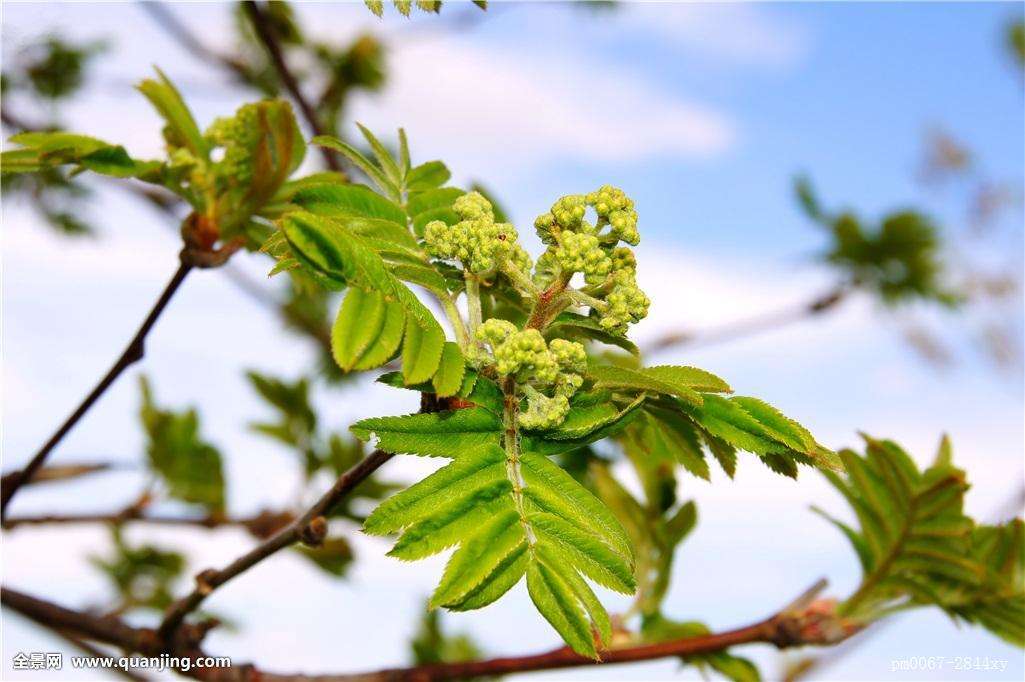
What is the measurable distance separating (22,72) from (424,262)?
127 inches

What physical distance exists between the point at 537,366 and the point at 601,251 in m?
0.22

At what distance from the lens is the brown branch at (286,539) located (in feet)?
5.73

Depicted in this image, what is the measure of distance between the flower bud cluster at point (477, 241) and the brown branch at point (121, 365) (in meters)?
0.83

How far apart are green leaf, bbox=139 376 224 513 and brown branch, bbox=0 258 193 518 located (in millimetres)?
1018

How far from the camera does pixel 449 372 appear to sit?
4.81 feet

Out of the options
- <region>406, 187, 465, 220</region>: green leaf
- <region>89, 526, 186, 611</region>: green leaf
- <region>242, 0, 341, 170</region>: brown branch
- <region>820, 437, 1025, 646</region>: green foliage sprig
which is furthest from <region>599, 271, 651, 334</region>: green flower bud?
<region>89, 526, 186, 611</region>: green leaf

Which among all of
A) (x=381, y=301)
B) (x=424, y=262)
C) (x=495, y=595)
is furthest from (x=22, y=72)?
(x=495, y=595)

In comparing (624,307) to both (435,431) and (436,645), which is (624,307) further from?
(436,645)

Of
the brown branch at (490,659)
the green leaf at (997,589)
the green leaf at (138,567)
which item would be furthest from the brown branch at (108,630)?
the green leaf at (997,589)

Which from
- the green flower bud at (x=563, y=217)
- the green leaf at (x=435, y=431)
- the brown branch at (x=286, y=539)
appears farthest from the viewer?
the brown branch at (x=286, y=539)

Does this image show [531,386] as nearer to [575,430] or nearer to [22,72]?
[575,430]

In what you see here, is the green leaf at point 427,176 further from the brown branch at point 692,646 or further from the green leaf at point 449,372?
the brown branch at point 692,646

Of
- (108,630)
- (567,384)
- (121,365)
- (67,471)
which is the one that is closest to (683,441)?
(567,384)

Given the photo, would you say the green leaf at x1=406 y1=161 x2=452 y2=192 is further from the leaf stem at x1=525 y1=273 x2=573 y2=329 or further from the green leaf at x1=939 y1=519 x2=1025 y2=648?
the green leaf at x1=939 y1=519 x2=1025 y2=648
